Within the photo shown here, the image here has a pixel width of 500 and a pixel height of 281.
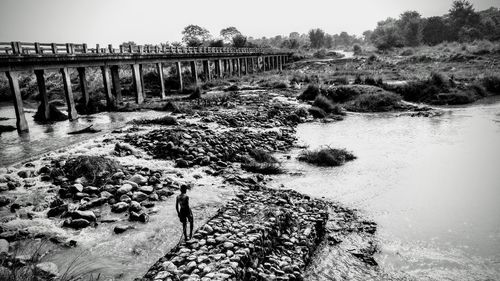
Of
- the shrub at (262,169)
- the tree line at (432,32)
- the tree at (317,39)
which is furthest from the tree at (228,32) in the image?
the shrub at (262,169)

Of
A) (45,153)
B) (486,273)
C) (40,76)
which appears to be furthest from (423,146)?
(40,76)

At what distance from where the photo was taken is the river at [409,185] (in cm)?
768

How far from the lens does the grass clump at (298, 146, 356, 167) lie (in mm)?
14266

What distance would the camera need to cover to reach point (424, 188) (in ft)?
39.4

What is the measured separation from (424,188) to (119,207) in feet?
33.2

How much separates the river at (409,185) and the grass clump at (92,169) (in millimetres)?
3135

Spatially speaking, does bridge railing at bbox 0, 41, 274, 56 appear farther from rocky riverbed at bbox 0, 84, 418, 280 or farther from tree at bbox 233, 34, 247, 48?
tree at bbox 233, 34, 247, 48


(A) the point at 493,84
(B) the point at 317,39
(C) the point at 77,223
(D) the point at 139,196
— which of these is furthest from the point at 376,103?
(B) the point at 317,39

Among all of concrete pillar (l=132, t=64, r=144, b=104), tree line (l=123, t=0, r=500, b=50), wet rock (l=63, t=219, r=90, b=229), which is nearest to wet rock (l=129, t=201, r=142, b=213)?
wet rock (l=63, t=219, r=90, b=229)

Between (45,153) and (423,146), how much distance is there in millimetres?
17479

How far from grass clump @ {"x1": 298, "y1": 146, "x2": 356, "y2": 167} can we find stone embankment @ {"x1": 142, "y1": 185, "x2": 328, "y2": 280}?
4900 millimetres

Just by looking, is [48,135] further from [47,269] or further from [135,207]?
[47,269]

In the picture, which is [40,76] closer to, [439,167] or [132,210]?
[132,210]

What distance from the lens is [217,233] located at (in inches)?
293
